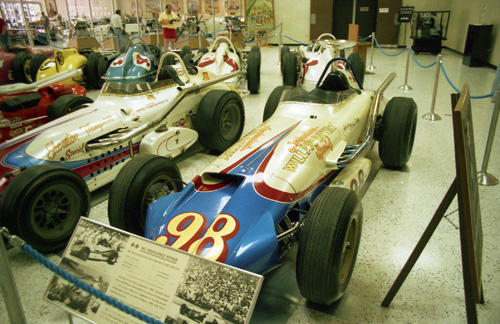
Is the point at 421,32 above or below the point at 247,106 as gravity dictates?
above

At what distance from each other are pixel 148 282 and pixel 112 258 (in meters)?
0.24

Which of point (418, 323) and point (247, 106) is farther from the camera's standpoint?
point (247, 106)

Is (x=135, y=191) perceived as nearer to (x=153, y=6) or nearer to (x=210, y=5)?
(x=153, y=6)

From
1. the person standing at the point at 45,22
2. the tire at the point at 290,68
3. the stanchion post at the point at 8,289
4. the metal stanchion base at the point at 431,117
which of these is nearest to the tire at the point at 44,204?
the stanchion post at the point at 8,289

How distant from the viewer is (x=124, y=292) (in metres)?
1.73

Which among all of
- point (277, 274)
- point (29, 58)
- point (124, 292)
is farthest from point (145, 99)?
point (29, 58)

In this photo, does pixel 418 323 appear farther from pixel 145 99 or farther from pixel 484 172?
pixel 145 99

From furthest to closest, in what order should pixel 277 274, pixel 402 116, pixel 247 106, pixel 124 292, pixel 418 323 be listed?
pixel 247 106, pixel 402 116, pixel 277 274, pixel 418 323, pixel 124 292

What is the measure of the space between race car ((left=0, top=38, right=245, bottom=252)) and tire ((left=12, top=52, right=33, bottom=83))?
5.61 metres

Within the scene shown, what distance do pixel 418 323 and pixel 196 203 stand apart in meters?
1.62

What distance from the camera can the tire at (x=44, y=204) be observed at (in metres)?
2.80

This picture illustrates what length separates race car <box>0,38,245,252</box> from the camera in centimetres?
294

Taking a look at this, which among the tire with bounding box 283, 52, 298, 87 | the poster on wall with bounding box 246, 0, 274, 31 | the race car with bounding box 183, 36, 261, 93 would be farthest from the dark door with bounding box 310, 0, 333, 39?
the tire with bounding box 283, 52, 298, 87

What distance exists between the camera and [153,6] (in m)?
17.0
